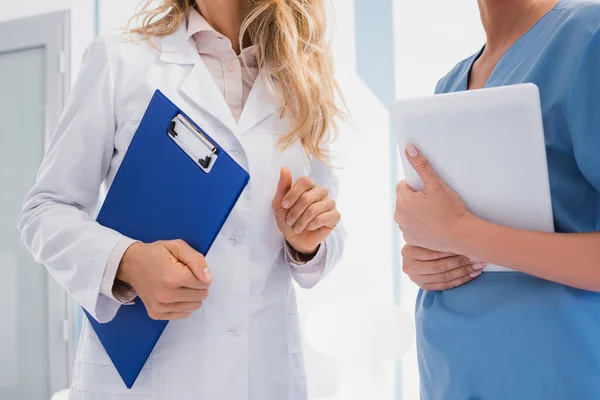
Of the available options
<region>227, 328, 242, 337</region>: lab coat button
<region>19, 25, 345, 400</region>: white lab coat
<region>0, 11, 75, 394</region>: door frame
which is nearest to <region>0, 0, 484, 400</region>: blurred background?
<region>0, 11, 75, 394</region>: door frame

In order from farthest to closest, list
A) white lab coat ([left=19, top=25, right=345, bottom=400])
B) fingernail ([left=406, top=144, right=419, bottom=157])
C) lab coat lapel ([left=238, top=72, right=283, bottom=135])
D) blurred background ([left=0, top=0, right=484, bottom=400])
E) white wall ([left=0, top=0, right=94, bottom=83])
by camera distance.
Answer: white wall ([left=0, top=0, right=94, bottom=83])
blurred background ([left=0, top=0, right=484, bottom=400])
lab coat lapel ([left=238, top=72, right=283, bottom=135])
white lab coat ([left=19, top=25, right=345, bottom=400])
fingernail ([left=406, top=144, right=419, bottom=157])

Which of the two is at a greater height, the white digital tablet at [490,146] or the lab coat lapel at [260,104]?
the lab coat lapel at [260,104]

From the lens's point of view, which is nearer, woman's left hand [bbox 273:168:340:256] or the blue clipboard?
the blue clipboard

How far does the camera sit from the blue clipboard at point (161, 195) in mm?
927

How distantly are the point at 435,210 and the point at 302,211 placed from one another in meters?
0.29

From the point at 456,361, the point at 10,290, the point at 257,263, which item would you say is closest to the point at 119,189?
the point at 257,263

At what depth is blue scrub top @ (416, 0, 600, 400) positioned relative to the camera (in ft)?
2.52

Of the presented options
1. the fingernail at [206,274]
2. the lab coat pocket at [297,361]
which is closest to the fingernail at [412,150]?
the fingernail at [206,274]

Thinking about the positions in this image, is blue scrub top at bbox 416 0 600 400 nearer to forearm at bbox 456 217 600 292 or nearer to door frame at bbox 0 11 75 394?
forearm at bbox 456 217 600 292

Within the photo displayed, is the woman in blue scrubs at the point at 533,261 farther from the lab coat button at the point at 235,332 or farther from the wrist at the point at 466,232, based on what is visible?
the lab coat button at the point at 235,332

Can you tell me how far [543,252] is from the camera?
77cm

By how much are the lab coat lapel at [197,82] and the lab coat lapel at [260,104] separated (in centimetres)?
3

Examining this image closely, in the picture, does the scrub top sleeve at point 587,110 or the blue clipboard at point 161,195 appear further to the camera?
the blue clipboard at point 161,195

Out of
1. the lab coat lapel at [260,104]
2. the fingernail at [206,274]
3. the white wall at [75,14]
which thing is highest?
the white wall at [75,14]
